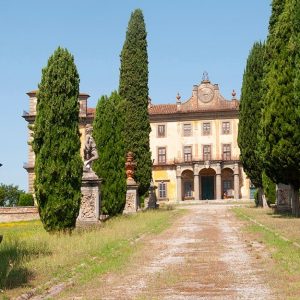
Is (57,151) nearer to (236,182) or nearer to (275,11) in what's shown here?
(275,11)

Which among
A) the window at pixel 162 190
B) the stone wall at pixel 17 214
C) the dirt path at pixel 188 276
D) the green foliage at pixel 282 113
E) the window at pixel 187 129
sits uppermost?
the window at pixel 187 129

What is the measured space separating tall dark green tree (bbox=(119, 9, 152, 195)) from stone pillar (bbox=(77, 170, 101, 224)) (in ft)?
47.0

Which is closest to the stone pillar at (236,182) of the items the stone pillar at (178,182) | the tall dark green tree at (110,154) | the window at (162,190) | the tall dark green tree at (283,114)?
the stone pillar at (178,182)

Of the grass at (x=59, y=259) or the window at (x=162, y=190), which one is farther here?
the window at (x=162, y=190)

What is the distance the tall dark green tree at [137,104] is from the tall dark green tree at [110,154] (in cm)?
785

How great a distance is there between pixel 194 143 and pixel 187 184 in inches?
187

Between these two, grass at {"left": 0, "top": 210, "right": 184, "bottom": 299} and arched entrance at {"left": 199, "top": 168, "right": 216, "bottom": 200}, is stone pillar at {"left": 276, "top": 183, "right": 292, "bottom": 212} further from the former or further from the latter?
arched entrance at {"left": 199, "top": 168, "right": 216, "bottom": 200}

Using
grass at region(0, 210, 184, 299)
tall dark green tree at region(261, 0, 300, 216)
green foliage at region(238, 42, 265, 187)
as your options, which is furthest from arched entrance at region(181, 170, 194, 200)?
grass at region(0, 210, 184, 299)

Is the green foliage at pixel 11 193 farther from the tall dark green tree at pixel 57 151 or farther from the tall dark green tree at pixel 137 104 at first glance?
the tall dark green tree at pixel 57 151

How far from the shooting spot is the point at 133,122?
113ft

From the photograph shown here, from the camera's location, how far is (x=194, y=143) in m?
61.4

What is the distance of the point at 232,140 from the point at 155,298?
54648 mm

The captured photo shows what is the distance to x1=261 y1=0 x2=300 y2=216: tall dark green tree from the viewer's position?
71.7ft

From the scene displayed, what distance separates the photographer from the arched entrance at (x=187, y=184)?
6088 cm
